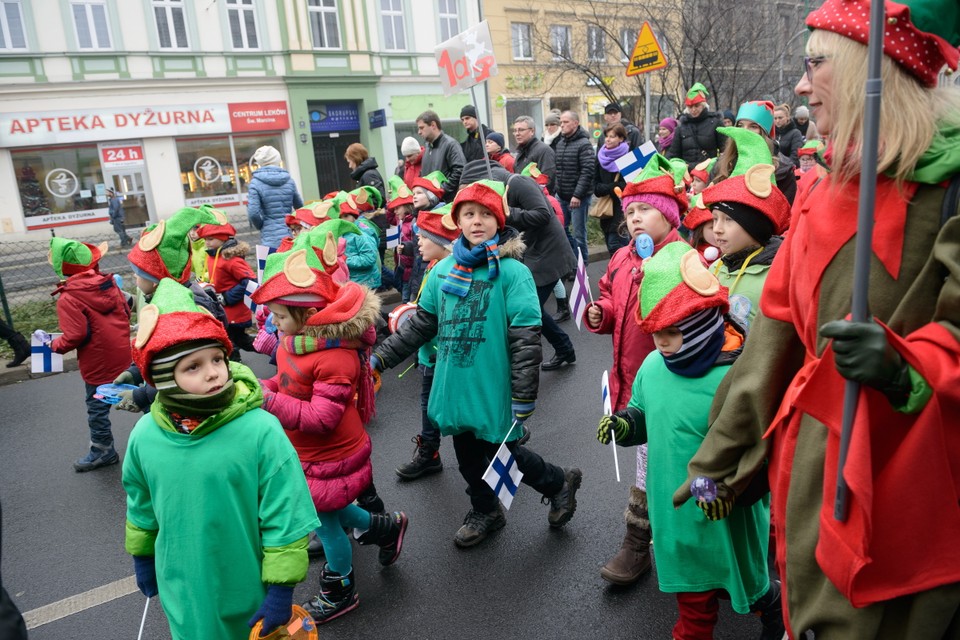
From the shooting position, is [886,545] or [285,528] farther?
[285,528]

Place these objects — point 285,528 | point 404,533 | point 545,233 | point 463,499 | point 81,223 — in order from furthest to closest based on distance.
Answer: point 81,223 → point 545,233 → point 463,499 → point 404,533 → point 285,528

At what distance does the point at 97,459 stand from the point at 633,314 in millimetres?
4097

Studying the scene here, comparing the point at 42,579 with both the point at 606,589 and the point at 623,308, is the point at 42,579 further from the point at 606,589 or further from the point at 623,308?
the point at 623,308

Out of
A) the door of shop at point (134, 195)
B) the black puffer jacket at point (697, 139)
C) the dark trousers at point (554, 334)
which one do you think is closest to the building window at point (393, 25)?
the door of shop at point (134, 195)

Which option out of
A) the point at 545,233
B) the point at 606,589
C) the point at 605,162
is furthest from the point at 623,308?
the point at 605,162

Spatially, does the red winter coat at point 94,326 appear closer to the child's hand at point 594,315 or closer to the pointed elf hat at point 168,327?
the pointed elf hat at point 168,327

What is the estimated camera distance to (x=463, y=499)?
4312mm

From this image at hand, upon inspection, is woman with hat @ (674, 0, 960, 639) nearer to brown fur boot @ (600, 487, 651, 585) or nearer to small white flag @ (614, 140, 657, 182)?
brown fur boot @ (600, 487, 651, 585)

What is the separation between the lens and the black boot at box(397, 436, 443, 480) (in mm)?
4602

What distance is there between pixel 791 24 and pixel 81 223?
70.8 feet

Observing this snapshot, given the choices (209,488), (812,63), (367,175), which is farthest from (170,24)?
(812,63)

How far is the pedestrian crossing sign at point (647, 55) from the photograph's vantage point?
32.7 feet

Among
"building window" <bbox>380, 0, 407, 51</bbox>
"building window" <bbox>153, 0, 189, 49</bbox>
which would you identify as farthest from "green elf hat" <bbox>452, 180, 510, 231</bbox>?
"building window" <bbox>380, 0, 407, 51</bbox>

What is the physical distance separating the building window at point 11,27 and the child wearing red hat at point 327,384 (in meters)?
21.5
